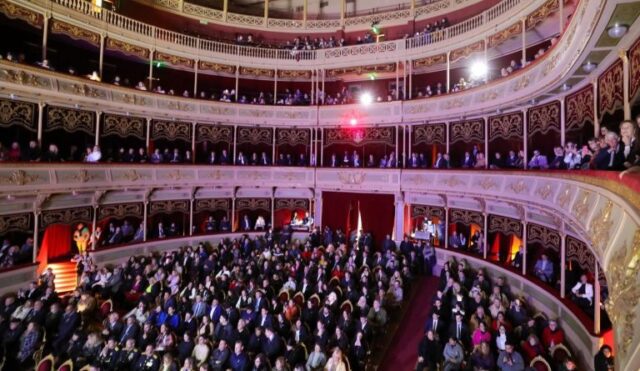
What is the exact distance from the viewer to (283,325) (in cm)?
823

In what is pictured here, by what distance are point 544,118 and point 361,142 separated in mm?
8200

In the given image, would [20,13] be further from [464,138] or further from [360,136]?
[464,138]

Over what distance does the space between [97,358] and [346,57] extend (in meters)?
14.1

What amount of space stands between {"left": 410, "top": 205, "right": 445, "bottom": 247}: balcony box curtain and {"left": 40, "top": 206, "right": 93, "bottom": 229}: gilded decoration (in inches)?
473

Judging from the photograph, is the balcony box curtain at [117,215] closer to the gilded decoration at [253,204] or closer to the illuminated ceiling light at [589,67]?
the gilded decoration at [253,204]

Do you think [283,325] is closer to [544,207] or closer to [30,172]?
[544,207]

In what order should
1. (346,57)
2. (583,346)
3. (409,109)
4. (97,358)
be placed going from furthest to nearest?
(346,57) → (409,109) → (97,358) → (583,346)

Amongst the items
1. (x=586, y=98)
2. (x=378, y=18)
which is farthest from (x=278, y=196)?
(x=586, y=98)

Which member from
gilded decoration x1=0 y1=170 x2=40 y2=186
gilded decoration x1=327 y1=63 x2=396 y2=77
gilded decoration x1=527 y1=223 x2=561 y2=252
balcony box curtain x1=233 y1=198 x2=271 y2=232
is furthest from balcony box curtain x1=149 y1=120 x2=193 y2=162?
gilded decoration x1=527 y1=223 x2=561 y2=252

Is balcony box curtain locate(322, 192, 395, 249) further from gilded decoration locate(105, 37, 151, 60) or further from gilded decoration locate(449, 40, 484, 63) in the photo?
gilded decoration locate(105, 37, 151, 60)

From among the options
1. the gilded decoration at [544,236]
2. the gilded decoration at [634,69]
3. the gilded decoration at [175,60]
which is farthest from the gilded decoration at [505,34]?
the gilded decoration at [175,60]

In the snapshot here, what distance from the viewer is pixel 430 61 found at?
49.1 ft

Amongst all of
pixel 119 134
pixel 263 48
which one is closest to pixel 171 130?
pixel 119 134

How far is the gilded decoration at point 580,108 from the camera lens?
7363 mm
